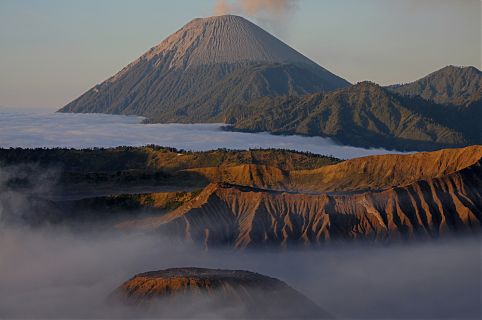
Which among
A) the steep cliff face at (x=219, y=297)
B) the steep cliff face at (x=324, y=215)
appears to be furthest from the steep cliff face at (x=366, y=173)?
the steep cliff face at (x=219, y=297)

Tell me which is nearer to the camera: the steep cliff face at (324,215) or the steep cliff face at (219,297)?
the steep cliff face at (219,297)

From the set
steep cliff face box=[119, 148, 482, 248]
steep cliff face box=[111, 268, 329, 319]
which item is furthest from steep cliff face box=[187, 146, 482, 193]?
steep cliff face box=[111, 268, 329, 319]

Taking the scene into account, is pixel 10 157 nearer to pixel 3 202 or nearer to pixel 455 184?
pixel 3 202

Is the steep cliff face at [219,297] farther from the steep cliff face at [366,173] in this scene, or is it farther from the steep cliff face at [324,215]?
the steep cliff face at [366,173]

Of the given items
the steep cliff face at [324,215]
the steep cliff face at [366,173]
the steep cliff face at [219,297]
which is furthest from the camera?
the steep cliff face at [366,173]

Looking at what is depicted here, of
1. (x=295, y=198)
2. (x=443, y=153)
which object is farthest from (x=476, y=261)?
(x=443, y=153)

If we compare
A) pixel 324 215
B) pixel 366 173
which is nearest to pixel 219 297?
pixel 324 215

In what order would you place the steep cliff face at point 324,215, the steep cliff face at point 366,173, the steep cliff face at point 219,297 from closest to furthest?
the steep cliff face at point 219,297 < the steep cliff face at point 324,215 < the steep cliff face at point 366,173
